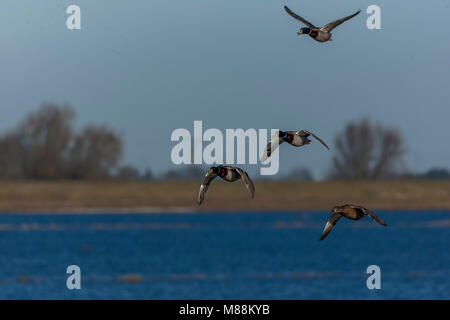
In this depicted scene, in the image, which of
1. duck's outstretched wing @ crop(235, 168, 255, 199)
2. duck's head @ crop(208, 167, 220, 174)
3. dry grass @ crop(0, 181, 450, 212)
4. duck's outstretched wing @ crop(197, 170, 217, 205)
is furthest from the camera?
dry grass @ crop(0, 181, 450, 212)

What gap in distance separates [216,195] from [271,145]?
379 feet

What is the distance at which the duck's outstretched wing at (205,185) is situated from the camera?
1262 centimetres

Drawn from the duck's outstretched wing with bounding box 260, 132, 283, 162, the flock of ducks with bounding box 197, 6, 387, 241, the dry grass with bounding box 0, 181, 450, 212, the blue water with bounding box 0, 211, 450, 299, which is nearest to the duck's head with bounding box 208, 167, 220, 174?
the flock of ducks with bounding box 197, 6, 387, 241

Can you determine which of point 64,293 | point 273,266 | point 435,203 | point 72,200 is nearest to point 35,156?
point 72,200

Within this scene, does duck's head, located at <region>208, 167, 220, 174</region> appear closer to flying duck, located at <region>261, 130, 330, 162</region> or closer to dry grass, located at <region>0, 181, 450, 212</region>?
flying duck, located at <region>261, 130, 330, 162</region>

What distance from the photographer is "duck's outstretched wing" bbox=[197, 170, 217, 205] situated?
12.6 metres

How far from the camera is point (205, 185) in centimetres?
1269

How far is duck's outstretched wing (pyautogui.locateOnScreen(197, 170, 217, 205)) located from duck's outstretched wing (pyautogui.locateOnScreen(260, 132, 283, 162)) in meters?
0.88

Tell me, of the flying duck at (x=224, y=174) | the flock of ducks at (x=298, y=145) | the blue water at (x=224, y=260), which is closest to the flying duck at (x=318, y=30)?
the flock of ducks at (x=298, y=145)

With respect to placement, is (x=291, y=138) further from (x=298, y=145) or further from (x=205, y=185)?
(x=205, y=185)

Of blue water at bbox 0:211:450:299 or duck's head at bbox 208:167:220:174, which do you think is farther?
blue water at bbox 0:211:450:299
